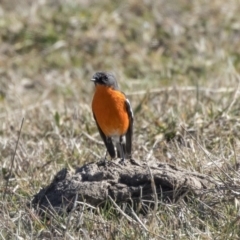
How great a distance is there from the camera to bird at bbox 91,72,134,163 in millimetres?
7320

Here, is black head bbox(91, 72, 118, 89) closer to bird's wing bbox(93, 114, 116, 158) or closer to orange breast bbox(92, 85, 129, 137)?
orange breast bbox(92, 85, 129, 137)

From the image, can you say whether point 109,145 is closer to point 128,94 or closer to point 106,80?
point 106,80

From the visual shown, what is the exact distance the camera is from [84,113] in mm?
8805

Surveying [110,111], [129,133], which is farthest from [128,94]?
[110,111]

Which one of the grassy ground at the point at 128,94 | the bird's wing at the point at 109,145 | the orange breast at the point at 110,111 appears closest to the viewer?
the grassy ground at the point at 128,94

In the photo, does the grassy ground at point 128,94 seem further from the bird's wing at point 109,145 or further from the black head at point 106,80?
the black head at point 106,80

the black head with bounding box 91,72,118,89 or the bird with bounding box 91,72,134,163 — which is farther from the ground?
the black head with bounding box 91,72,118,89

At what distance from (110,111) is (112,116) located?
0.05 meters

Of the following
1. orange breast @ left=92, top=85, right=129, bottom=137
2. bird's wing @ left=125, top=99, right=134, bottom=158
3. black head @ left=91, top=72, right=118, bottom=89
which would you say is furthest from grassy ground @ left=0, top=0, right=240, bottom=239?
black head @ left=91, top=72, right=118, bottom=89

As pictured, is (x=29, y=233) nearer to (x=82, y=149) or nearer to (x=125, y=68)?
(x=82, y=149)

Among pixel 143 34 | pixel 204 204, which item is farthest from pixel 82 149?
pixel 143 34

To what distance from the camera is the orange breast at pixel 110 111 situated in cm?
731

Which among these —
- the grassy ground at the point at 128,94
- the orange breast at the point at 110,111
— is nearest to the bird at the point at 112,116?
the orange breast at the point at 110,111

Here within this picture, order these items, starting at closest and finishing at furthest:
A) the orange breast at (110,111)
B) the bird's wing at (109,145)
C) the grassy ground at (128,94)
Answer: the grassy ground at (128,94) < the orange breast at (110,111) < the bird's wing at (109,145)
